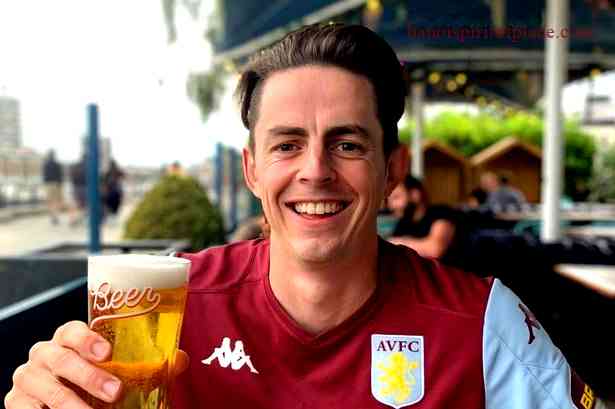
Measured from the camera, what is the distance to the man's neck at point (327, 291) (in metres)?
1.23

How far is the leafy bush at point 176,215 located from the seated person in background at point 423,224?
2678 mm

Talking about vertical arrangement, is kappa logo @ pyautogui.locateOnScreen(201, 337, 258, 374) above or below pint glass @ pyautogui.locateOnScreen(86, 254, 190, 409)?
below

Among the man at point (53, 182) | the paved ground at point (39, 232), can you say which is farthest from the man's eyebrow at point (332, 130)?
the man at point (53, 182)

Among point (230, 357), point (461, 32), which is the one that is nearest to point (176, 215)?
point (461, 32)

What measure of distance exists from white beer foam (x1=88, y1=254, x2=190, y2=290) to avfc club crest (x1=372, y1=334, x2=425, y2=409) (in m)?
0.40

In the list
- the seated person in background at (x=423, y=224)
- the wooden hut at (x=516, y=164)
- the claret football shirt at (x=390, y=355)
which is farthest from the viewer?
the wooden hut at (x=516, y=164)

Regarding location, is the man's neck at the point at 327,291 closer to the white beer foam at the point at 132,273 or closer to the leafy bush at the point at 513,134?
the white beer foam at the point at 132,273

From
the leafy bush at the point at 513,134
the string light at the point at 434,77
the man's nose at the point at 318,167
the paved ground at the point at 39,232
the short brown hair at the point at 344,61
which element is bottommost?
the paved ground at the point at 39,232

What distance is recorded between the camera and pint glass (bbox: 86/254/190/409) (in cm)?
92

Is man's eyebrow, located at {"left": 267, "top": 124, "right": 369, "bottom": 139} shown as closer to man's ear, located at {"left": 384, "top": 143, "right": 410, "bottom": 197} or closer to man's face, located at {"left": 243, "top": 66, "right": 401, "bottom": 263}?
man's face, located at {"left": 243, "top": 66, "right": 401, "bottom": 263}

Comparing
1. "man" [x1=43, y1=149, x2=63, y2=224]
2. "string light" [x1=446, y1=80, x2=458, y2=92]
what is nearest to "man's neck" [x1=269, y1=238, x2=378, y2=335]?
"man" [x1=43, y1=149, x2=63, y2=224]

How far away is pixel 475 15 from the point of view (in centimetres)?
879

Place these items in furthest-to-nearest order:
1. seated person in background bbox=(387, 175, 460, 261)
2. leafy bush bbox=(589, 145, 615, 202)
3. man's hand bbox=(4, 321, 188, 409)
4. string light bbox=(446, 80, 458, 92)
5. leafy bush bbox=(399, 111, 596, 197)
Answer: leafy bush bbox=(399, 111, 596, 197) → leafy bush bbox=(589, 145, 615, 202) → string light bbox=(446, 80, 458, 92) → seated person in background bbox=(387, 175, 460, 261) → man's hand bbox=(4, 321, 188, 409)

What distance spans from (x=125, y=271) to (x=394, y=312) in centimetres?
50
